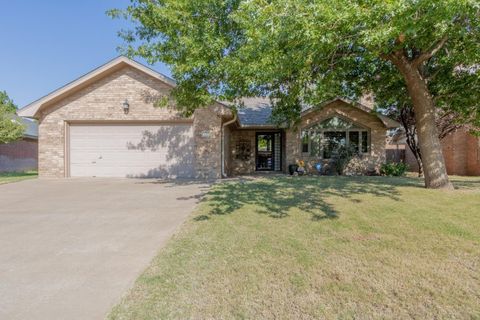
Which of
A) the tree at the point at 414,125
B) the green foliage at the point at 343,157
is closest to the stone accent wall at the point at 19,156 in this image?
the green foliage at the point at 343,157

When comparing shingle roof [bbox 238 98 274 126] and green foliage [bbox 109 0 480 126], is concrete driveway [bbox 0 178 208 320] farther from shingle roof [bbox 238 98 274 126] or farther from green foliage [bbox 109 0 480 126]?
shingle roof [bbox 238 98 274 126]

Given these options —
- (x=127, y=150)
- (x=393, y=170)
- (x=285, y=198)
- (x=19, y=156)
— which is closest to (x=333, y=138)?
(x=393, y=170)

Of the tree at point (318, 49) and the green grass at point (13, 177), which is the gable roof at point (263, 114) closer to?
the tree at point (318, 49)

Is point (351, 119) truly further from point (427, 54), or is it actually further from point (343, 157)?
point (427, 54)

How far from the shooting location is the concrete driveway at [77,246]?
2766mm

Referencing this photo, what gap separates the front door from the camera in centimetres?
1720

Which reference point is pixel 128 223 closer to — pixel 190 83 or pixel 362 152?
pixel 190 83

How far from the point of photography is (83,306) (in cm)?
267

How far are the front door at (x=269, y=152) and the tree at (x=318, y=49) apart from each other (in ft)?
15.1

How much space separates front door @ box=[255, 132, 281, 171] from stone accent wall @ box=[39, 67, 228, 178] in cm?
516

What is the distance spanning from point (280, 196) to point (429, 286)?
4.90 metres

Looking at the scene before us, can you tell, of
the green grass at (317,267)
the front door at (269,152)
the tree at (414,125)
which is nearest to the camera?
the green grass at (317,267)

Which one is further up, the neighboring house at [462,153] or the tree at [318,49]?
the tree at [318,49]

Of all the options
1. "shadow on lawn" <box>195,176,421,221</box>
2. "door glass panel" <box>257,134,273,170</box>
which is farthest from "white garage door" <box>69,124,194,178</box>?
"door glass panel" <box>257,134,273,170</box>
